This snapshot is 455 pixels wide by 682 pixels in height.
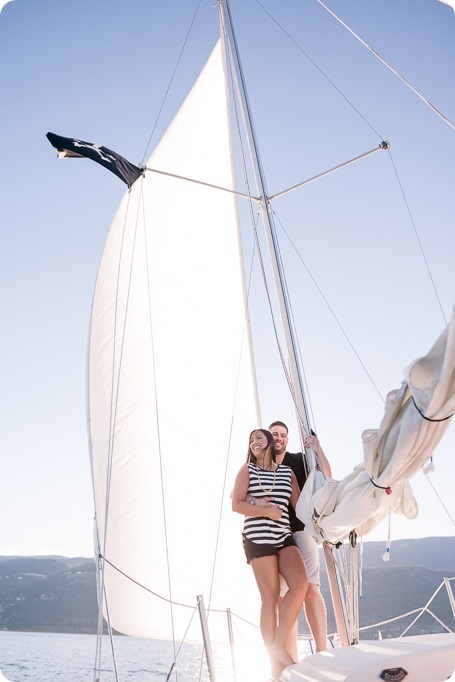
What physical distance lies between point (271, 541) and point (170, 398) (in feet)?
8.46

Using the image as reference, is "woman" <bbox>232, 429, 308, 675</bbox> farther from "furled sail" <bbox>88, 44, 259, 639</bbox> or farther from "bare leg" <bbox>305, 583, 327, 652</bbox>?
"furled sail" <bbox>88, 44, 259, 639</bbox>

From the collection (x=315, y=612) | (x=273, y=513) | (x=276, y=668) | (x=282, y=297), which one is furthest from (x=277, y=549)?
(x=282, y=297)

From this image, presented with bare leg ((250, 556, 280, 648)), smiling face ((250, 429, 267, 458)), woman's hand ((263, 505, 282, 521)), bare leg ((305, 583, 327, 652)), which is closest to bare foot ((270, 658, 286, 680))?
bare leg ((250, 556, 280, 648))

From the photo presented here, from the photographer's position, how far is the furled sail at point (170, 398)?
5824mm

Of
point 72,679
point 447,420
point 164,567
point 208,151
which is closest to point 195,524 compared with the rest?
point 164,567

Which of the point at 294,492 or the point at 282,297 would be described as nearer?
the point at 294,492

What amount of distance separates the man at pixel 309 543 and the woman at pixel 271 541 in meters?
0.19

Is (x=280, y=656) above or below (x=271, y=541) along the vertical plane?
below

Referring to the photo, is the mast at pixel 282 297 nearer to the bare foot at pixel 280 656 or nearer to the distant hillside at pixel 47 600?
the bare foot at pixel 280 656

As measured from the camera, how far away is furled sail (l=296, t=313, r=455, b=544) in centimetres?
279

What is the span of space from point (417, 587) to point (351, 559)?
75682mm

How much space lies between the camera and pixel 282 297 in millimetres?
5625

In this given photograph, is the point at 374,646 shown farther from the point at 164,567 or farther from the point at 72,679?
the point at 72,679

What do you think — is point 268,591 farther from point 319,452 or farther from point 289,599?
point 319,452
